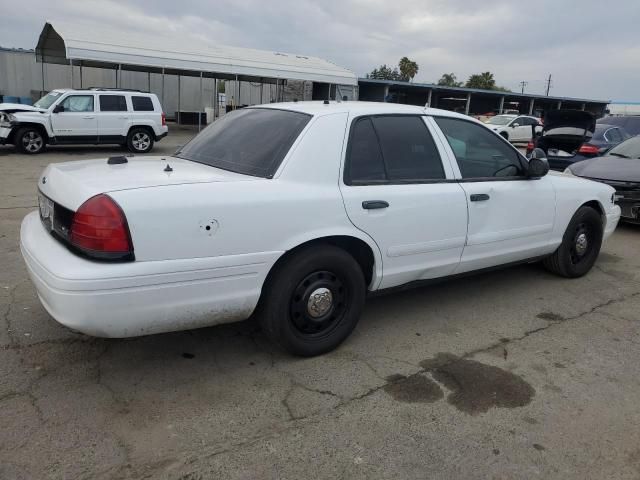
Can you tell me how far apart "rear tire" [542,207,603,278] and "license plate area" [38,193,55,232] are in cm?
430

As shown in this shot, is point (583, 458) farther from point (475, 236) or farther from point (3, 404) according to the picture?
point (3, 404)

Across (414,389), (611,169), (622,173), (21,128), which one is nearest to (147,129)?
(21,128)

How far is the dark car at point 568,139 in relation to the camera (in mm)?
10375

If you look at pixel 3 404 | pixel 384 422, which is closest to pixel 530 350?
pixel 384 422

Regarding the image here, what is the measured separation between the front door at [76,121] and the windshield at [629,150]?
12.3 m

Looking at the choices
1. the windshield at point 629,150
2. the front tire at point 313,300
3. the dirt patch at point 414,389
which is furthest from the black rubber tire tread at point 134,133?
the dirt patch at point 414,389

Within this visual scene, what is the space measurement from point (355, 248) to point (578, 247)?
2.86 metres

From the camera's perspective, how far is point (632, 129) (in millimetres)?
13039

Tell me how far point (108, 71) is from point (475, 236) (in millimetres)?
28055

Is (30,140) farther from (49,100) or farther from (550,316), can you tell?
(550,316)

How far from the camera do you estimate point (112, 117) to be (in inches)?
560

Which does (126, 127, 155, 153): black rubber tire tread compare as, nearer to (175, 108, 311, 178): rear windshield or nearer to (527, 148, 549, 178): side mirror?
(175, 108, 311, 178): rear windshield

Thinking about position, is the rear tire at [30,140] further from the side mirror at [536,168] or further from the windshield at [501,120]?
the windshield at [501,120]

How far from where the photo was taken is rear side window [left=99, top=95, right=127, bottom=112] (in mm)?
14078
